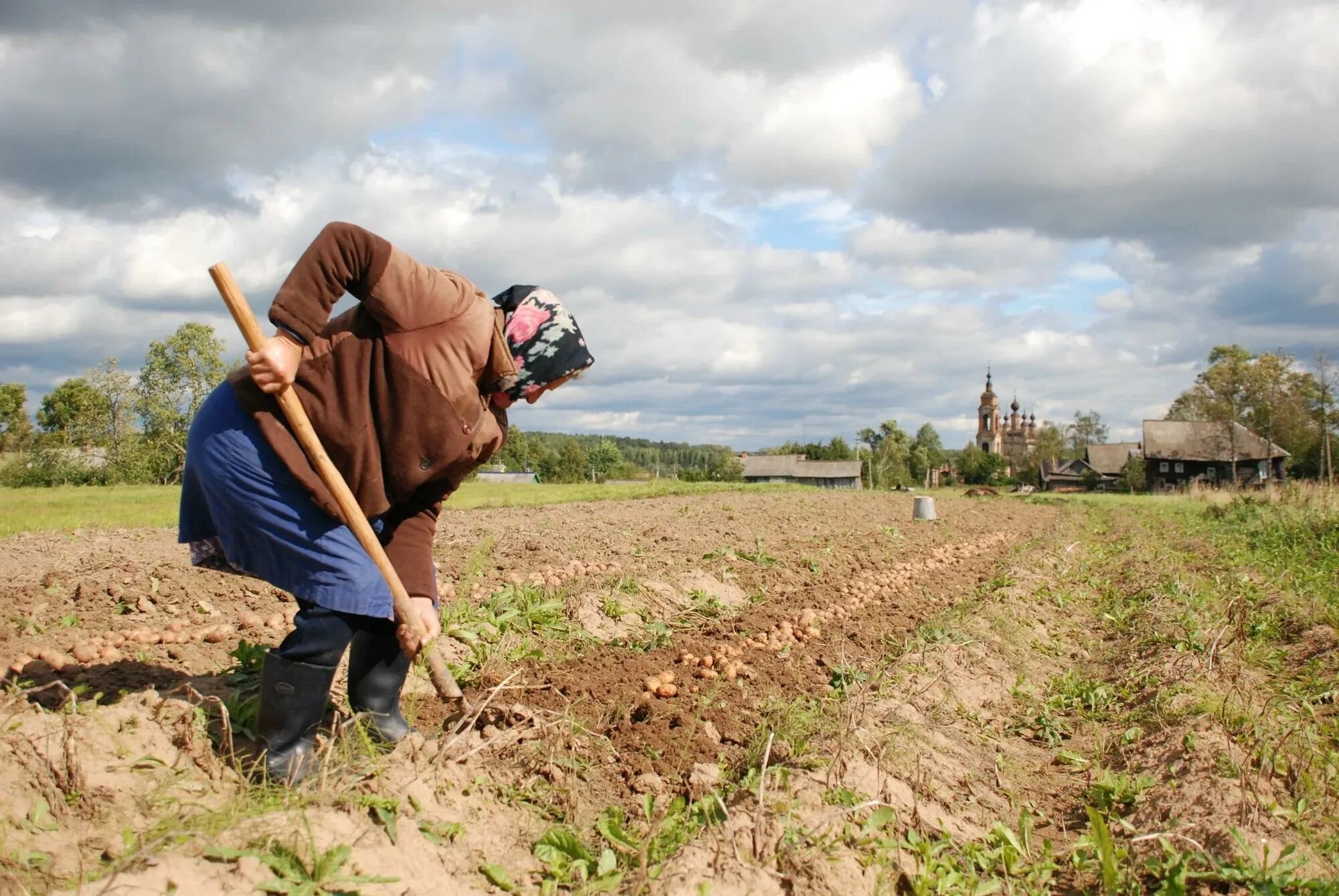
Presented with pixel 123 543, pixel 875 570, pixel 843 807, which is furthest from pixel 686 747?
pixel 123 543

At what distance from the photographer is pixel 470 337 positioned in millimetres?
2670

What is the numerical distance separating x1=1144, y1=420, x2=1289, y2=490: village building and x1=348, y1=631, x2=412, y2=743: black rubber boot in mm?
54770

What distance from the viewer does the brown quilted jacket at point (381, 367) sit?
7.96 ft

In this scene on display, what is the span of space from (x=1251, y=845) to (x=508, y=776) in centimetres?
228

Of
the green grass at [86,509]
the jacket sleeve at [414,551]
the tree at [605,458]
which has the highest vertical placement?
the tree at [605,458]

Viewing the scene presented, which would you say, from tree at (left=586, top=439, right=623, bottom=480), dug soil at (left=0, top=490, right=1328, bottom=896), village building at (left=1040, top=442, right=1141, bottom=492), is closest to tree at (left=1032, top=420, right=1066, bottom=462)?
village building at (left=1040, top=442, right=1141, bottom=492)

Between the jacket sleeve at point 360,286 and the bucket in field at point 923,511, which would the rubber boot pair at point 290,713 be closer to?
the jacket sleeve at point 360,286

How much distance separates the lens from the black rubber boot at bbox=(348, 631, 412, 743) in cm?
289

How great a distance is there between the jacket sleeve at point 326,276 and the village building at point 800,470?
72.6 meters

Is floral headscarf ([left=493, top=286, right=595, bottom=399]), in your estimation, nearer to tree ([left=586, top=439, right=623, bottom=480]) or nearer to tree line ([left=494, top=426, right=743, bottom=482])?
tree line ([left=494, top=426, right=743, bottom=482])

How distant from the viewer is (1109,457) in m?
68.6

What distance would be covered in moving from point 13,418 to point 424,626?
66.4 metres

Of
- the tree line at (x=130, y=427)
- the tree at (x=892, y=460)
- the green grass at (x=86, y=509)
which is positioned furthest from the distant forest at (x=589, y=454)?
the green grass at (x=86, y=509)

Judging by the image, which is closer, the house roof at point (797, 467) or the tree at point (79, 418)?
the tree at point (79, 418)
